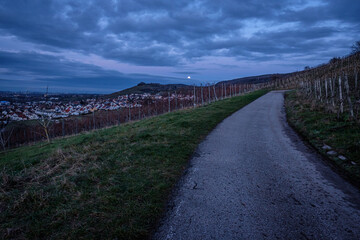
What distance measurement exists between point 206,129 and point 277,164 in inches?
164

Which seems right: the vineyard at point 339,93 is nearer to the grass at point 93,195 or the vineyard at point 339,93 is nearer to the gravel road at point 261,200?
the gravel road at point 261,200

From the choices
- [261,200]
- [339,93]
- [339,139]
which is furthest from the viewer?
[339,93]

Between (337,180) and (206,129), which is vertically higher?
(206,129)

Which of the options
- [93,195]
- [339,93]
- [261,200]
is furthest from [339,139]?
[93,195]

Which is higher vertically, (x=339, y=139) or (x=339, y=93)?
(x=339, y=93)

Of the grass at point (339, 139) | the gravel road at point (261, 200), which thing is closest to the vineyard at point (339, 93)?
the grass at point (339, 139)

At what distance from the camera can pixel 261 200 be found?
308 centimetres

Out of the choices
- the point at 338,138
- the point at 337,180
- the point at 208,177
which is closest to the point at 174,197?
the point at 208,177

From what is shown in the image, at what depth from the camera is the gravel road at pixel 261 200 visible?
7.85ft

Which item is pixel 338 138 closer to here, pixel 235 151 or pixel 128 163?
pixel 235 151

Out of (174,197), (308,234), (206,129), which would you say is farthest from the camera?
(206,129)

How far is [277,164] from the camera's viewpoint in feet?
15.2

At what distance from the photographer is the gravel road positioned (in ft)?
7.85

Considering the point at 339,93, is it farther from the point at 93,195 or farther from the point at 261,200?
the point at 93,195
